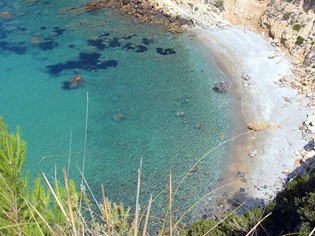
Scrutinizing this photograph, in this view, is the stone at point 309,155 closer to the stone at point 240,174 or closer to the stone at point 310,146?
the stone at point 310,146

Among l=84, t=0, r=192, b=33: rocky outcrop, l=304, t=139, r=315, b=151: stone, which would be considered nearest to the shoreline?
l=304, t=139, r=315, b=151: stone

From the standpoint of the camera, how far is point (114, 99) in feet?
134

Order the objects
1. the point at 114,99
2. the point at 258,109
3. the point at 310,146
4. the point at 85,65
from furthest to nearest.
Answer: the point at 85,65
the point at 114,99
the point at 258,109
the point at 310,146

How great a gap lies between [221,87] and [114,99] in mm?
11269

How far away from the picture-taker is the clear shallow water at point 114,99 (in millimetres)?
32625

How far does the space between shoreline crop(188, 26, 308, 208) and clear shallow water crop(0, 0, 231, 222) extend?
1.65 m

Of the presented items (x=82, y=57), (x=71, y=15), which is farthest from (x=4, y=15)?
(x=82, y=57)

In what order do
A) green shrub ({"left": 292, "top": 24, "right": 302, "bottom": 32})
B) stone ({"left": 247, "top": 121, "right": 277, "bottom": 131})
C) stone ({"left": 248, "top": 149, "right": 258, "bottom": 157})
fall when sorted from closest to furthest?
stone ({"left": 248, "top": 149, "right": 258, "bottom": 157}) → stone ({"left": 247, "top": 121, "right": 277, "bottom": 131}) → green shrub ({"left": 292, "top": 24, "right": 302, "bottom": 32})

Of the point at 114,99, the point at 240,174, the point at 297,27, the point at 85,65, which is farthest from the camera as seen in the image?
the point at 297,27

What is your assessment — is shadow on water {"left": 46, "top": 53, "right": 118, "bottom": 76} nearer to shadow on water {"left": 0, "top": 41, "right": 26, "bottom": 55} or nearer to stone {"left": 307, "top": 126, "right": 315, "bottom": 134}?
shadow on water {"left": 0, "top": 41, "right": 26, "bottom": 55}

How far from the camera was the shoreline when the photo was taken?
32.1 meters

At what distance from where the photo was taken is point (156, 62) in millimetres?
46000

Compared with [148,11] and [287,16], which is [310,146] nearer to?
[287,16]

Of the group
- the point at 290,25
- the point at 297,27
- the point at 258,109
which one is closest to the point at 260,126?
the point at 258,109
